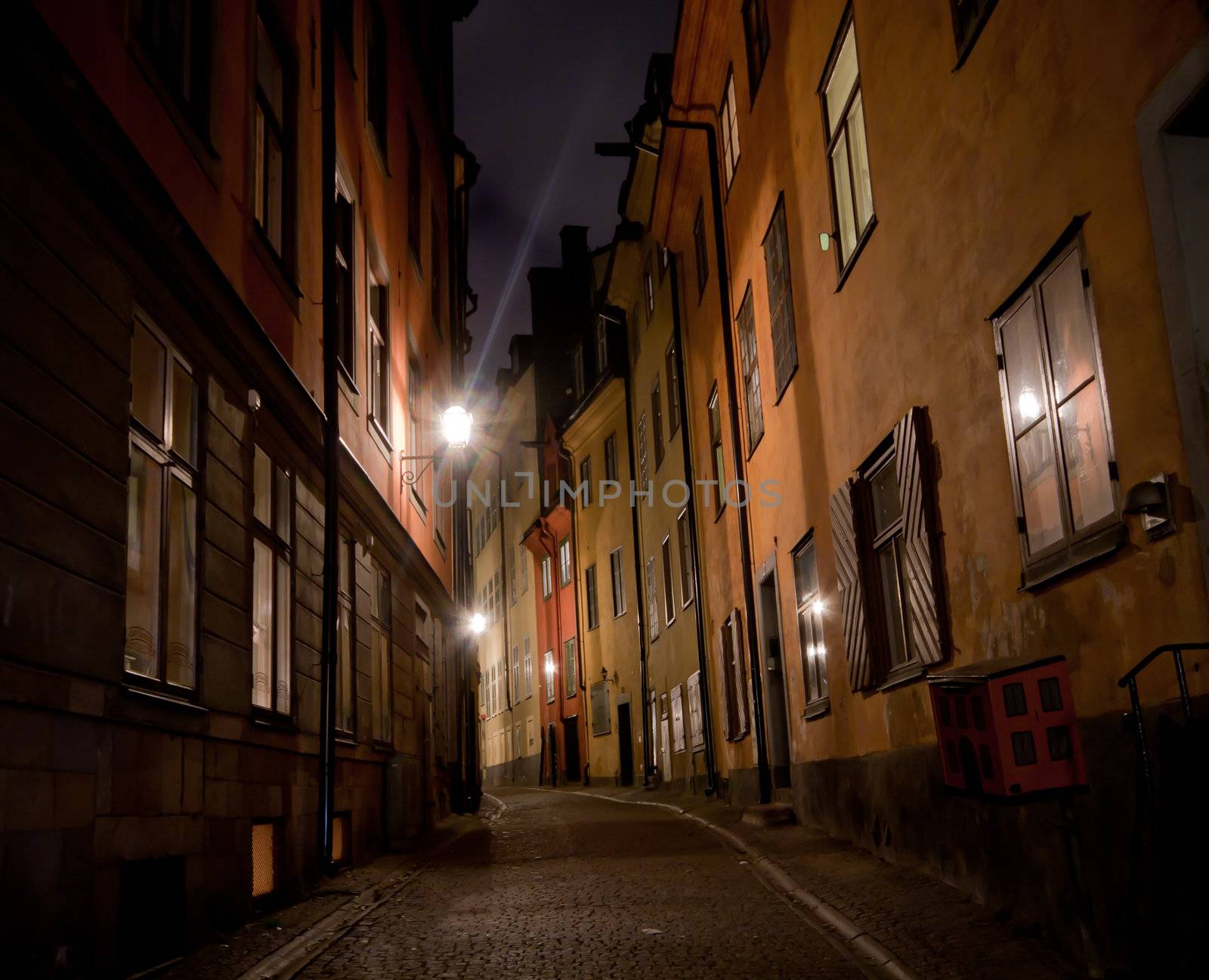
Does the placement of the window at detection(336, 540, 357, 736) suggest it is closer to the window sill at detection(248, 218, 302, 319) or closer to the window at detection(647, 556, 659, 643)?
the window sill at detection(248, 218, 302, 319)

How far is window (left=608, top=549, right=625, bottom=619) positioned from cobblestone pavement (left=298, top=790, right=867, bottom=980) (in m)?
18.4

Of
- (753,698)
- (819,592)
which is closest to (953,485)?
(819,592)

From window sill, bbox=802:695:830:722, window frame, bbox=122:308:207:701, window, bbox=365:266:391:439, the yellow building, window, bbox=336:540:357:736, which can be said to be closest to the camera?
window frame, bbox=122:308:207:701

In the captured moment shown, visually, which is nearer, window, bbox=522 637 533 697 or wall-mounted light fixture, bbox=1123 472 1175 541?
wall-mounted light fixture, bbox=1123 472 1175 541

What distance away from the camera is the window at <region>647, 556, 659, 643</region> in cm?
2684

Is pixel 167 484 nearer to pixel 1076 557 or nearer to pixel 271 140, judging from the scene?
pixel 271 140

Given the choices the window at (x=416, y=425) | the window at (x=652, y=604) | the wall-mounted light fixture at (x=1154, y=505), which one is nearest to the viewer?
the wall-mounted light fixture at (x=1154, y=505)

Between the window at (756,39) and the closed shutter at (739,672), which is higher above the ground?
the window at (756,39)

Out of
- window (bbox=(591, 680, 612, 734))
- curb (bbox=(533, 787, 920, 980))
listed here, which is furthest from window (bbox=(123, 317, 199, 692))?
window (bbox=(591, 680, 612, 734))

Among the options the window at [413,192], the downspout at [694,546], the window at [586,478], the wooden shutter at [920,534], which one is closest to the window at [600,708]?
the window at [586,478]

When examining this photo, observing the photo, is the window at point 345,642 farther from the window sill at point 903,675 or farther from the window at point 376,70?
the window at point 376,70

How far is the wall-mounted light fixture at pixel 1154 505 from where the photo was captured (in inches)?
191

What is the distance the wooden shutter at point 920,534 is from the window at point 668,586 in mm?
15786

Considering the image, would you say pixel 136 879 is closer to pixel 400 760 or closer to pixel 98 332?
pixel 98 332
